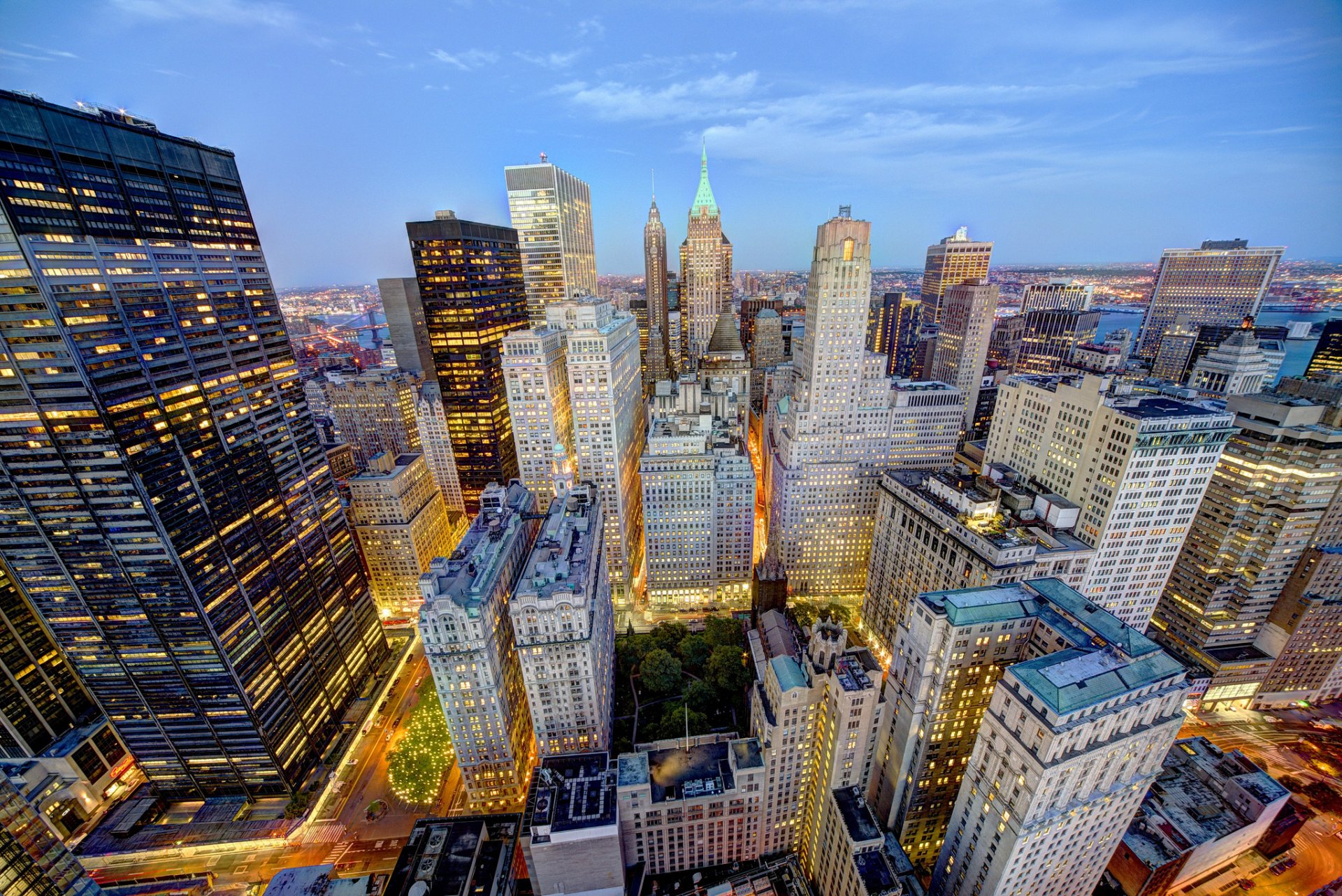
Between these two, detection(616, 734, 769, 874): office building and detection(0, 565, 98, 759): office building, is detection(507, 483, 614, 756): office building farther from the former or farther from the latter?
detection(0, 565, 98, 759): office building

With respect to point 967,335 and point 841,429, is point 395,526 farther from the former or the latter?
point 967,335

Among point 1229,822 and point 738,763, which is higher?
point 738,763

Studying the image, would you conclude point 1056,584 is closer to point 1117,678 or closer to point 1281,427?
point 1117,678

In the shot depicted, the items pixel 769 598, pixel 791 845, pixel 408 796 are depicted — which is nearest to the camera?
pixel 791 845

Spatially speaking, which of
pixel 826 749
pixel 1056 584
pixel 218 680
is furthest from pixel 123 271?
pixel 1056 584

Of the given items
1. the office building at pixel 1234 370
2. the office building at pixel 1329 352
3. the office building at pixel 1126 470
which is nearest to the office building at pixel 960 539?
the office building at pixel 1126 470

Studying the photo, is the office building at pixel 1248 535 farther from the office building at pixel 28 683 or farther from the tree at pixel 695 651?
the office building at pixel 28 683

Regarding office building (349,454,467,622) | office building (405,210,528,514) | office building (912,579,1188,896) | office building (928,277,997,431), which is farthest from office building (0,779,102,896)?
office building (928,277,997,431)
